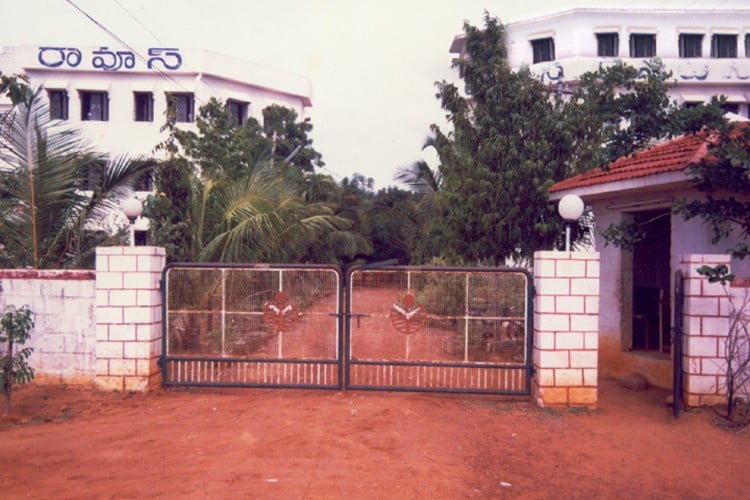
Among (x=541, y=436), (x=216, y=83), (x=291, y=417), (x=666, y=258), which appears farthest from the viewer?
(x=216, y=83)

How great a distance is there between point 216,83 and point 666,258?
2278 cm

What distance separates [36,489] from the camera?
464 cm

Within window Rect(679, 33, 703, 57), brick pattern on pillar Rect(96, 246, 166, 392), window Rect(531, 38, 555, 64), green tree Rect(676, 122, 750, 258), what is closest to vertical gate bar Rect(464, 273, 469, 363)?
green tree Rect(676, 122, 750, 258)

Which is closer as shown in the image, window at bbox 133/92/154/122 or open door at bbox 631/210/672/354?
open door at bbox 631/210/672/354

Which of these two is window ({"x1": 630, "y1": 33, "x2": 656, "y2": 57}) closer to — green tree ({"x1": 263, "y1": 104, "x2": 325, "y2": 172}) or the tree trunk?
green tree ({"x1": 263, "y1": 104, "x2": 325, "y2": 172})

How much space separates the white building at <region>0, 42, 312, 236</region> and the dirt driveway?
20981 millimetres

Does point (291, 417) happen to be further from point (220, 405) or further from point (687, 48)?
point (687, 48)

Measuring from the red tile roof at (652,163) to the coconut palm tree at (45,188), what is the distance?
21.4 ft

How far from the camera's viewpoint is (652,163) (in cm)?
834

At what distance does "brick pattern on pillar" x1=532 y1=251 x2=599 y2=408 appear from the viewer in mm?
6992

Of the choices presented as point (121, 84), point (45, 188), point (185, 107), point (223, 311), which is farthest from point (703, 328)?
point (121, 84)

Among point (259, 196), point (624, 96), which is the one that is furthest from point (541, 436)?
point (259, 196)

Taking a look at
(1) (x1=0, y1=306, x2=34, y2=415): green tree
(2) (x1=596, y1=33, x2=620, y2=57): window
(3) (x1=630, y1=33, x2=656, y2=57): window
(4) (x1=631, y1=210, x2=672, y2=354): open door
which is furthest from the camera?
(3) (x1=630, y1=33, x2=656, y2=57): window

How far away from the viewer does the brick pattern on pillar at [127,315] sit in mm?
7457
